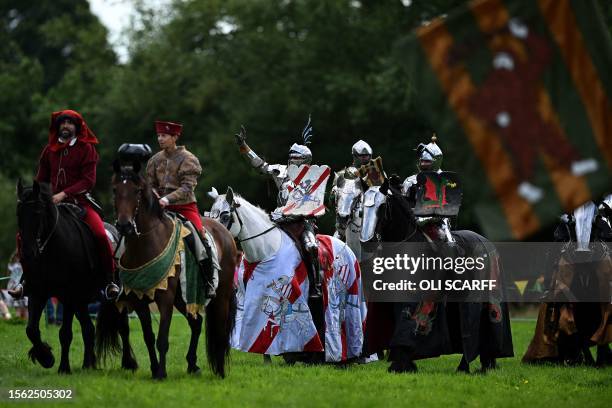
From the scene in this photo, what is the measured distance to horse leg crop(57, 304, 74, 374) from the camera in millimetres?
13375

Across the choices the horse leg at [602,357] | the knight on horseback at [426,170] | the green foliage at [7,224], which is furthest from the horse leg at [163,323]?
the green foliage at [7,224]

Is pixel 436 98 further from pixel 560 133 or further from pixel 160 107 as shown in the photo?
pixel 160 107

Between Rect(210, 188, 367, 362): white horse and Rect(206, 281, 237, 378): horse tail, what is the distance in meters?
1.76

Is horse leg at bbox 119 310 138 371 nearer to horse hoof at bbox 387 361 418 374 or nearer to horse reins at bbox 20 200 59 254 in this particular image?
horse reins at bbox 20 200 59 254

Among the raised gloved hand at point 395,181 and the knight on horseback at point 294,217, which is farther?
the knight on horseback at point 294,217

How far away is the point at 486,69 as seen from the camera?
8586 mm

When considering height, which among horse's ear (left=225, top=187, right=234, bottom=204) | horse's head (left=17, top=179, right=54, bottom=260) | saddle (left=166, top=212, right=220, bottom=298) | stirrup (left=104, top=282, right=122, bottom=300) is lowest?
stirrup (left=104, top=282, right=122, bottom=300)

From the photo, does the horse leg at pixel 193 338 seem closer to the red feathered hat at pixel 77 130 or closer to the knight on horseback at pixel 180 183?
the knight on horseback at pixel 180 183

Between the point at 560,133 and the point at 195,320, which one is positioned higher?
the point at 560,133

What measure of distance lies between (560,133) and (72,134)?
6.96 m

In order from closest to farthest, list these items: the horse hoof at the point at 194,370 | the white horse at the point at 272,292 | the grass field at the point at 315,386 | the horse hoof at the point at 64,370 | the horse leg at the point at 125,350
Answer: the grass field at the point at 315,386 < the horse hoof at the point at 64,370 < the horse hoof at the point at 194,370 < the horse leg at the point at 125,350 < the white horse at the point at 272,292

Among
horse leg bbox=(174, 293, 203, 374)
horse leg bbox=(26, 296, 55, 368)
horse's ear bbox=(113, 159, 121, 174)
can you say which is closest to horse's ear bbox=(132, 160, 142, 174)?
horse's ear bbox=(113, 159, 121, 174)

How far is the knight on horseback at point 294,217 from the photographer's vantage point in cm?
1614

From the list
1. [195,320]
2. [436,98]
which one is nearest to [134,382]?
[195,320]
